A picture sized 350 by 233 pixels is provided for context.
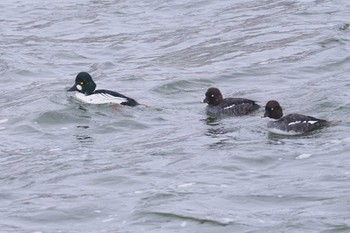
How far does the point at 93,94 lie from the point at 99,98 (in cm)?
33

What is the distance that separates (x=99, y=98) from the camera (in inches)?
867

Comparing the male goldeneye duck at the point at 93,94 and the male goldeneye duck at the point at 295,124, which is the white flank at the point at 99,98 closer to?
the male goldeneye duck at the point at 93,94

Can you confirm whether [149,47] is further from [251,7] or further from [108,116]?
[108,116]

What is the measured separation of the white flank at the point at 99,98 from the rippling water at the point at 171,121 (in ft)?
0.46

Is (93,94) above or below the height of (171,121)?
above

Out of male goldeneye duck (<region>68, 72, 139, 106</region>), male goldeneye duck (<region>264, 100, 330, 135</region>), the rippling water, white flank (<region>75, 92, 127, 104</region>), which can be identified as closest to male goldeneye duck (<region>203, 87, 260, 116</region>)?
the rippling water

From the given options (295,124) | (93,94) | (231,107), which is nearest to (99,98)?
(93,94)

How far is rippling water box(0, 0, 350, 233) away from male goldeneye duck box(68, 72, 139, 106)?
175mm

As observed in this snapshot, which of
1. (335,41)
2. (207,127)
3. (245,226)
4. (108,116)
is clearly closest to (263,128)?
(207,127)

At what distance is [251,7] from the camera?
31750 mm

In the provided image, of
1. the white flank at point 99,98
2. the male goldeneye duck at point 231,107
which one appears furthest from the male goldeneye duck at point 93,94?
the male goldeneye duck at point 231,107

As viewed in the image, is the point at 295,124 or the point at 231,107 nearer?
the point at 295,124

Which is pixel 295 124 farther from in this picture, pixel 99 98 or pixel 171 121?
pixel 99 98

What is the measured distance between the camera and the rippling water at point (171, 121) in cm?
1541
